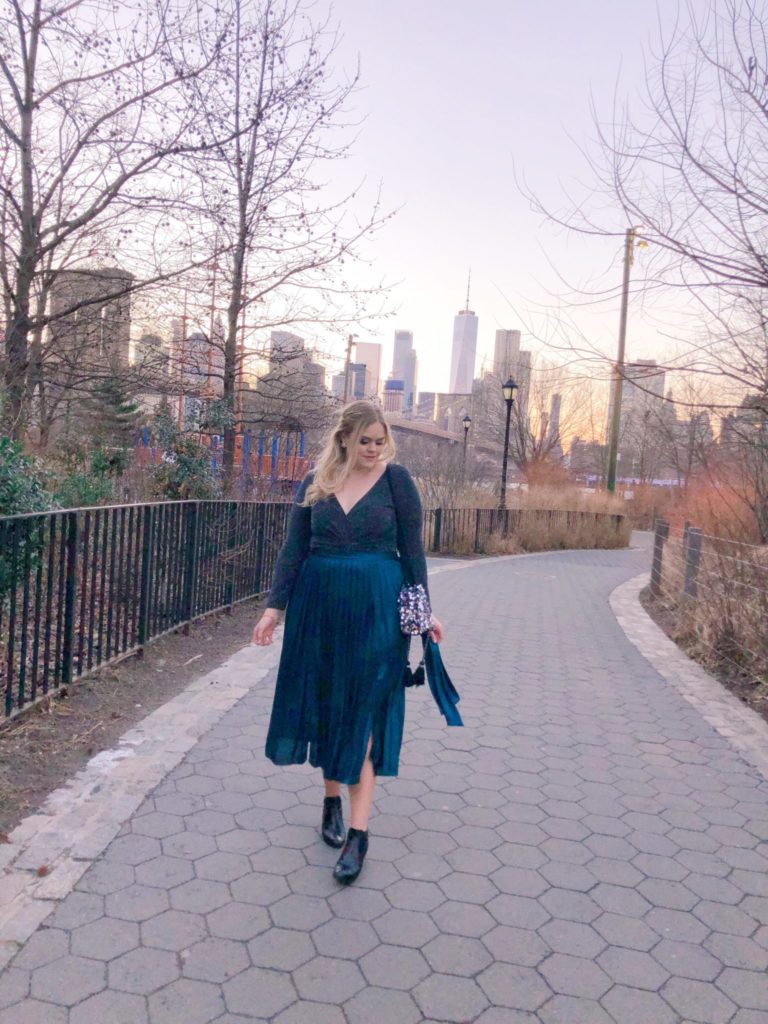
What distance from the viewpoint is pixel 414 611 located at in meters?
3.02

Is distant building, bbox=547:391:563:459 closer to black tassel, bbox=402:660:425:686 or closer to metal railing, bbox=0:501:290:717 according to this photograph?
metal railing, bbox=0:501:290:717

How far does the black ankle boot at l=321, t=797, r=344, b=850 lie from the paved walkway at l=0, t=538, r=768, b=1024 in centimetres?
5

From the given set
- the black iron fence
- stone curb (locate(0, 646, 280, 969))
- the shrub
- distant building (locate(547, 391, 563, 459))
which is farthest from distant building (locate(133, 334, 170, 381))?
distant building (locate(547, 391, 563, 459))

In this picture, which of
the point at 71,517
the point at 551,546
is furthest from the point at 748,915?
the point at 551,546

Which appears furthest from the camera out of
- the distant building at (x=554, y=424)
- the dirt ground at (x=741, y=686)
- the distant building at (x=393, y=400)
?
the distant building at (x=554, y=424)

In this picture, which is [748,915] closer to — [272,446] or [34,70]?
[34,70]

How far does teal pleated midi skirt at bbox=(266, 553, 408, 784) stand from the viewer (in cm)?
298

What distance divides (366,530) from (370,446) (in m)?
0.32

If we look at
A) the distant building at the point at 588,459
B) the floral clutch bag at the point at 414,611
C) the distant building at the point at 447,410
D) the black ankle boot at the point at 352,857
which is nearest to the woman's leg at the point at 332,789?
the black ankle boot at the point at 352,857

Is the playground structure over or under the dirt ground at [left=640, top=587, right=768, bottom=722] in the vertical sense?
over

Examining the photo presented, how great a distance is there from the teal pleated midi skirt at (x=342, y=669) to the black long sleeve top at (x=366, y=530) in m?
0.05

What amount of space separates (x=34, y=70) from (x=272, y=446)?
7088mm

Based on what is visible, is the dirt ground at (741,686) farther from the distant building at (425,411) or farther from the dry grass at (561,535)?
the distant building at (425,411)

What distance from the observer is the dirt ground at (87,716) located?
3.47 metres
